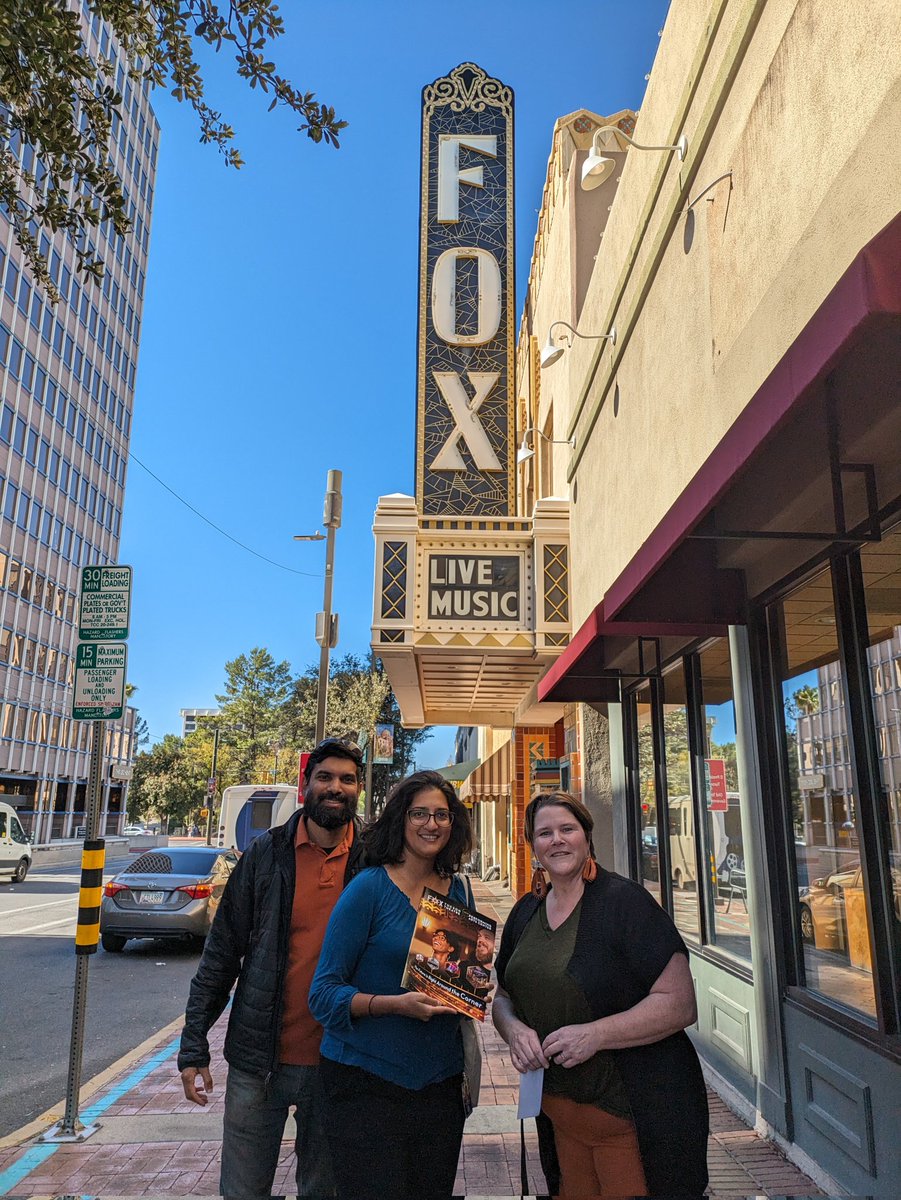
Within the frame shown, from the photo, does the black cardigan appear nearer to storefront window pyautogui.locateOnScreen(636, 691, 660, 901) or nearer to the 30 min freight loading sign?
the 30 min freight loading sign

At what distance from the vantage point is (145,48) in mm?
4898

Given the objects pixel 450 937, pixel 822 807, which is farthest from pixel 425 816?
pixel 822 807

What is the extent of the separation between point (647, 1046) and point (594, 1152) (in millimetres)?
334

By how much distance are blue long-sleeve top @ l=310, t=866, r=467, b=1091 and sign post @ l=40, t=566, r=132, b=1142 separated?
10.3ft

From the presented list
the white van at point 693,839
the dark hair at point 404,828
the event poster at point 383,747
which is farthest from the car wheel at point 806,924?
the event poster at point 383,747

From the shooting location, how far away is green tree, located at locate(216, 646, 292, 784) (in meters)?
64.1

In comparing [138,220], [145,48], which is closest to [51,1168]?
[145,48]

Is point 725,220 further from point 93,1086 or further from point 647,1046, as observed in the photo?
point 93,1086

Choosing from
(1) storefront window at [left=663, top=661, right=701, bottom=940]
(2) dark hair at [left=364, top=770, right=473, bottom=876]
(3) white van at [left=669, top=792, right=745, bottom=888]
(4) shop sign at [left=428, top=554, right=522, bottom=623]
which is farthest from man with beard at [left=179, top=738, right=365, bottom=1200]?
(4) shop sign at [left=428, top=554, right=522, bottom=623]

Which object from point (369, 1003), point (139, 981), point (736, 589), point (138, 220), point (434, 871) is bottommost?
point (139, 981)

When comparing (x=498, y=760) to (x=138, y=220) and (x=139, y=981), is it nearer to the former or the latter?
(x=139, y=981)

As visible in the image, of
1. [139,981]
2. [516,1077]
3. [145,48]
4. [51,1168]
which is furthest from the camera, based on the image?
[139,981]

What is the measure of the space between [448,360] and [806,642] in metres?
7.15

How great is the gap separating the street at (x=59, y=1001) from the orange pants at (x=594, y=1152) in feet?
13.9
